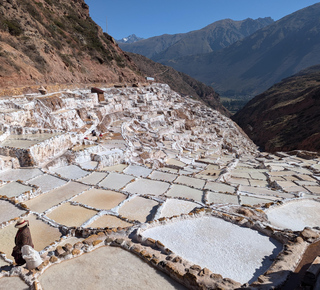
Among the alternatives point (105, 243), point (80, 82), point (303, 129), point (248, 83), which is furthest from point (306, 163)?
point (248, 83)

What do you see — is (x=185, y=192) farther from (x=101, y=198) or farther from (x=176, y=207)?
(x=101, y=198)

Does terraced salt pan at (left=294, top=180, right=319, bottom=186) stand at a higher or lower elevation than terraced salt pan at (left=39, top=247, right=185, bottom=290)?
lower

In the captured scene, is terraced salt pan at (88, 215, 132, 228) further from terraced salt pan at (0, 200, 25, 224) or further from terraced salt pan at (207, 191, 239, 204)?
terraced salt pan at (207, 191, 239, 204)

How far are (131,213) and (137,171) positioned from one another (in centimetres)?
446

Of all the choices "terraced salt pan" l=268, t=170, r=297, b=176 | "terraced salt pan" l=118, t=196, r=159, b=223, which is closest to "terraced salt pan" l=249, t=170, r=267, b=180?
"terraced salt pan" l=268, t=170, r=297, b=176

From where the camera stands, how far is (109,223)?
6320 mm

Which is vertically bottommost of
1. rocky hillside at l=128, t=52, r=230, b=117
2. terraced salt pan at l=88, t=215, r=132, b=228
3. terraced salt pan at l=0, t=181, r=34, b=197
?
terraced salt pan at l=88, t=215, r=132, b=228

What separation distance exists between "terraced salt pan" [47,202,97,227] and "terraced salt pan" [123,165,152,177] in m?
4.04

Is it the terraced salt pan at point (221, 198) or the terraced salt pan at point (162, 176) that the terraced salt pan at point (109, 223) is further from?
the terraced salt pan at point (162, 176)

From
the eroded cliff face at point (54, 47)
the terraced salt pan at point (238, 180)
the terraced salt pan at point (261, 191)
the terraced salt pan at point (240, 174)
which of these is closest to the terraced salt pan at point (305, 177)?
the terraced salt pan at point (240, 174)

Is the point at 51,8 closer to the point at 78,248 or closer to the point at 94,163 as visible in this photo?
the point at 94,163

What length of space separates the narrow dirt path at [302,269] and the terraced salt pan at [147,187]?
5.13m

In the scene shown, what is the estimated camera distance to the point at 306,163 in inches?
735

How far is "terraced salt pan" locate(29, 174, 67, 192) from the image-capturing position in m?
8.31
